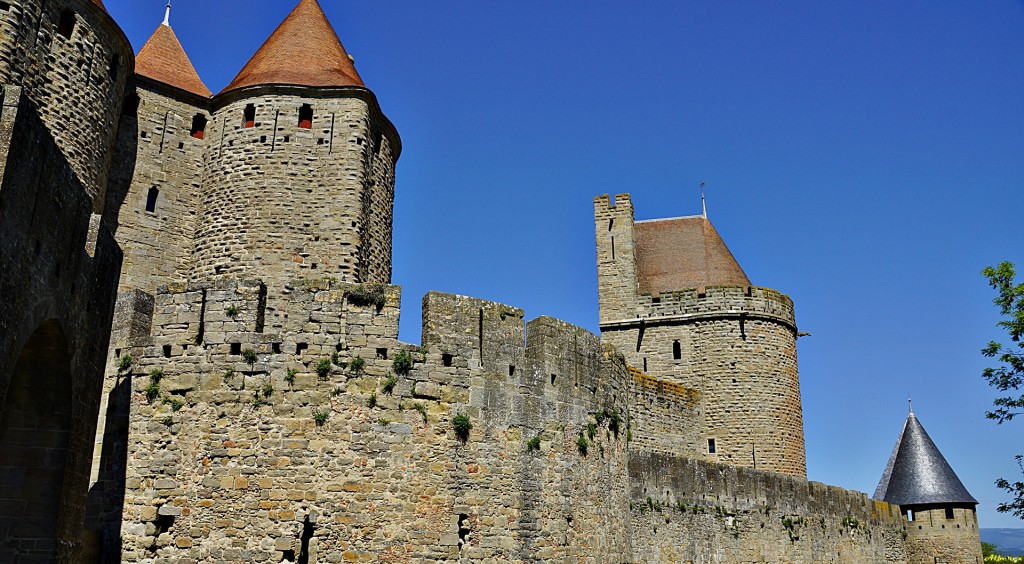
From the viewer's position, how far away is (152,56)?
23.2 meters

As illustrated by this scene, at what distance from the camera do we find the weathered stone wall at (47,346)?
311 inches

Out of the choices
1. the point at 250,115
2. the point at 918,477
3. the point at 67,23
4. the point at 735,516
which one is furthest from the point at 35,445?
the point at 918,477

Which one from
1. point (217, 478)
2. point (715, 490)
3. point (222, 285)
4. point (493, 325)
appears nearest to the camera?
point (217, 478)

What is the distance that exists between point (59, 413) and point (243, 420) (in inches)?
76.9

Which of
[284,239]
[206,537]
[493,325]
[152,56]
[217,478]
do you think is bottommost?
[206,537]

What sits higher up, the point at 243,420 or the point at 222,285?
the point at 222,285

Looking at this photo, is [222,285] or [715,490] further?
[715,490]

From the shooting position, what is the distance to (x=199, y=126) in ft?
72.0

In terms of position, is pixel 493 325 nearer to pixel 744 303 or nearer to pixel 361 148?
pixel 361 148

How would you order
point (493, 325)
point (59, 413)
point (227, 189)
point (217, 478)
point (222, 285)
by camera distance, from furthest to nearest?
1. point (227, 189)
2. point (493, 325)
3. point (222, 285)
4. point (217, 478)
5. point (59, 413)

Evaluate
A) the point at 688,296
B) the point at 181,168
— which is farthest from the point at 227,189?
the point at 688,296

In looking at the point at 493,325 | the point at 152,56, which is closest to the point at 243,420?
the point at 493,325

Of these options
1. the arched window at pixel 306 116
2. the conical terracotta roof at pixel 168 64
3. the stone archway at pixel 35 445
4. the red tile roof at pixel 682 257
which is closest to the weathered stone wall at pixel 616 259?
the red tile roof at pixel 682 257

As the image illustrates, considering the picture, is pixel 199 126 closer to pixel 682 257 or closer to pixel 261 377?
pixel 261 377
